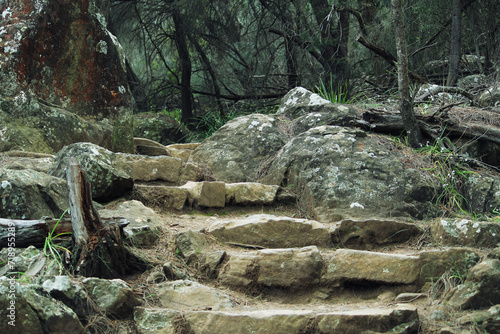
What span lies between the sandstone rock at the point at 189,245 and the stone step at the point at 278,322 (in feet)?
2.22

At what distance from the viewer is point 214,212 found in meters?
4.21

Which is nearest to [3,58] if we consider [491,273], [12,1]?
[12,1]

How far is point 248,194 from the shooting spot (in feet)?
14.2

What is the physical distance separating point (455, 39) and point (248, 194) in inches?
173

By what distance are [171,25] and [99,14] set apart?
4124 millimetres

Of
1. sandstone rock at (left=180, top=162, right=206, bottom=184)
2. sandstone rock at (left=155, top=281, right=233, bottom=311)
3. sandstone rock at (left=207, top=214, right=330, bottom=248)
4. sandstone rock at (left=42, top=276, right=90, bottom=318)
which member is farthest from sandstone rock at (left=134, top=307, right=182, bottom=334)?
sandstone rock at (left=180, top=162, right=206, bottom=184)

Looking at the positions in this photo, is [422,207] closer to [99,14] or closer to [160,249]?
[160,249]

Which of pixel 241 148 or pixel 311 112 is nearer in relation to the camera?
pixel 241 148

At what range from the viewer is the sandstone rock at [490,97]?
5727 mm

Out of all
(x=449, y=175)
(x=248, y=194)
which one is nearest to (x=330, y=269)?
(x=248, y=194)

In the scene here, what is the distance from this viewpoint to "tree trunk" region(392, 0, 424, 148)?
466 centimetres

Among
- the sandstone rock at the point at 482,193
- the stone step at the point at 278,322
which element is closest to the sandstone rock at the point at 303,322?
the stone step at the point at 278,322

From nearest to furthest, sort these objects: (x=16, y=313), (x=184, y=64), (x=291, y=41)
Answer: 1. (x=16, y=313)
2. (x=291, y=41)
3. (x=184, y=64)

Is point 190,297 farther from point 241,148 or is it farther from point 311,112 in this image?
point 311,112
